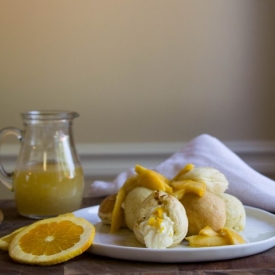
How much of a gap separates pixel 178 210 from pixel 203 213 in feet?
0.14

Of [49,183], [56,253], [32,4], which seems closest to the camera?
[56,253]

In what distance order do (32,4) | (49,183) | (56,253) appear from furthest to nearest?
1. (32,4)
2. (49,183)
3. (56,253)

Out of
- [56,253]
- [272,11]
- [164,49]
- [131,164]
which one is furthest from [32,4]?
A: [56,253]

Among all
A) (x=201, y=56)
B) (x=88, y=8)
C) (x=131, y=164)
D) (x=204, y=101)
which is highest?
(x=88, y=8)

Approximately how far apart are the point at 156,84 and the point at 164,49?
8 cm

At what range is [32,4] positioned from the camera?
1117 mm

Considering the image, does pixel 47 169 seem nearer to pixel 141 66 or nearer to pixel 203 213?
pixel 203 213

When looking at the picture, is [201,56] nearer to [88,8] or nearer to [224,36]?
[224,36]

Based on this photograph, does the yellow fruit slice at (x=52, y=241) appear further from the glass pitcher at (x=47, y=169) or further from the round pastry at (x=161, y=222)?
the glass pitcher at (x=47, y=169)

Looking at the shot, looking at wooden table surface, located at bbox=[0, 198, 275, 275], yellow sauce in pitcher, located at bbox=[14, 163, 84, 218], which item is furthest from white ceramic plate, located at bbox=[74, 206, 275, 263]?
yellow sauce in pitcher, located at bbox=[14, 163, 84, 218]

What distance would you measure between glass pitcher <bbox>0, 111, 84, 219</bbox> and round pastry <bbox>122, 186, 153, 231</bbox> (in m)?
0.15

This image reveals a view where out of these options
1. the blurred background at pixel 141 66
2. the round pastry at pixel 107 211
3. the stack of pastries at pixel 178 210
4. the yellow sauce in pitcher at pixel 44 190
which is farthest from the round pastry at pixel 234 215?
the blurred background at pixel 141 66

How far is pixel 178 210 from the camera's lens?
519 mm

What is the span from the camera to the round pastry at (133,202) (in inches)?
23.1
